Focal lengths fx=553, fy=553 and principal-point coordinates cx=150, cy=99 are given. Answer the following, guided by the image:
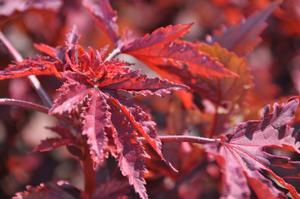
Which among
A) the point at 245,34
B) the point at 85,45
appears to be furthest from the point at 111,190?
the point at 85,45

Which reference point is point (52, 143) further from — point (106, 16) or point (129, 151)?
point (106, 16)

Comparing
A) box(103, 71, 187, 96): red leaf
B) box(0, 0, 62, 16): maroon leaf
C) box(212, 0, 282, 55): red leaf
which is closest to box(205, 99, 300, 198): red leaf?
box(103, 71, 187, 96): red leaf

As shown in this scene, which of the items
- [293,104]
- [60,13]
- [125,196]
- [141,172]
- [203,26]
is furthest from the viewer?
[203,26]

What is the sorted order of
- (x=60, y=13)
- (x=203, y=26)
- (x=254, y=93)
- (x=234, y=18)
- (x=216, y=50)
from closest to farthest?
1. (x=216, y=50)
2. (x=254, y=93)
3. (x=60, y=13)
4. (x=234, y=18)
5. (x=203, y=26)

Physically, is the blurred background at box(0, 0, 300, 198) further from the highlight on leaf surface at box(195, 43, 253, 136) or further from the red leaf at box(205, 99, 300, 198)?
the red leaf at box(205, 99, 300, 198)

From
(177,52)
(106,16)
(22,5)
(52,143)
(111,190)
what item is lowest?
(111,190)

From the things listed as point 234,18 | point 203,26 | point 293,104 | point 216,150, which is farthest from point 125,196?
point 203,26

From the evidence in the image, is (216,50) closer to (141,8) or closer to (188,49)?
(188,49)
